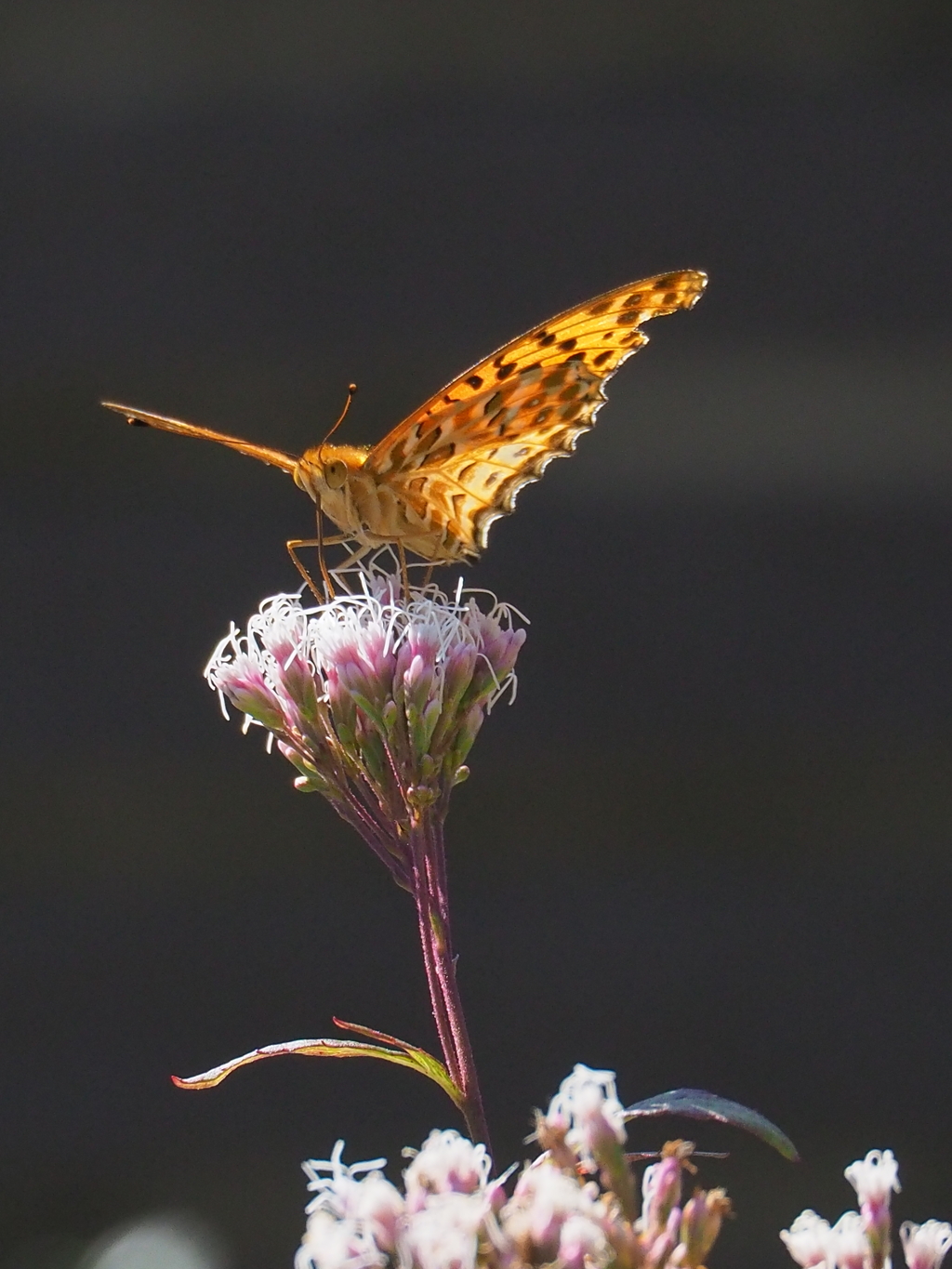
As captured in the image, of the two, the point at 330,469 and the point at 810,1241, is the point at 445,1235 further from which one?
the point at 330,469

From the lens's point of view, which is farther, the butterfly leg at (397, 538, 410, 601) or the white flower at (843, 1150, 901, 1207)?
the butterfly leg at (397, 538, 410, 601)

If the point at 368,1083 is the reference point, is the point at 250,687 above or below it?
above

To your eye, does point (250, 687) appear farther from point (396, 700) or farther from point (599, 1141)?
point (599, 1141)

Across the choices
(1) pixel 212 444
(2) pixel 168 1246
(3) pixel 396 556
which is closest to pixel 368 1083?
(2) pixel 168 1246

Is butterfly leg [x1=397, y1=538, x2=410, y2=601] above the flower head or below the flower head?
above

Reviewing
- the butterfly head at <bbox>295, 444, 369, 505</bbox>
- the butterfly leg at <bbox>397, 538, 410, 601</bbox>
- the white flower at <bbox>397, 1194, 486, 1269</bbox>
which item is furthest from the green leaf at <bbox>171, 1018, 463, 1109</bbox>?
the butterfly head at <bbox>295, 444, 369, 505</bbox>

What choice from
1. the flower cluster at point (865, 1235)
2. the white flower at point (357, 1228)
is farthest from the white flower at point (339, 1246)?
the flower cluster at point (865, 1235)

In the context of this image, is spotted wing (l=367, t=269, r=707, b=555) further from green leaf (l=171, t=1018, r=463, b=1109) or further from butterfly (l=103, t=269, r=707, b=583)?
green leaf (l=171, t=1018, r=463, b=1109)
